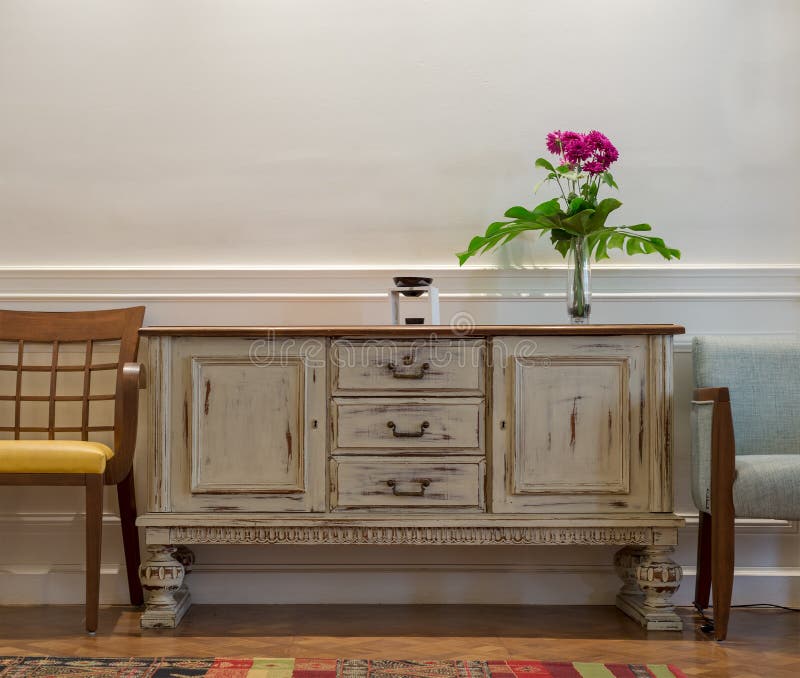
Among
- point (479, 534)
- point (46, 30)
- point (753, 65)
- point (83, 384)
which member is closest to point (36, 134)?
point (46, 30)

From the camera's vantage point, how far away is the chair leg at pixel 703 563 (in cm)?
248

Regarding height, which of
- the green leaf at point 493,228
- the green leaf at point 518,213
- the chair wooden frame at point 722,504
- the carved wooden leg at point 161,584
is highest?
the green leaf at point 518,213

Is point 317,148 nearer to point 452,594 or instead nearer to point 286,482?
point 286,482

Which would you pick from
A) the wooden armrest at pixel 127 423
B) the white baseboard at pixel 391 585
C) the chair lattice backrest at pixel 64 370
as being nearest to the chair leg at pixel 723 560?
the white baseboard at pixel 391 585

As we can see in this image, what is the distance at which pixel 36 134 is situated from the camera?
274 cm

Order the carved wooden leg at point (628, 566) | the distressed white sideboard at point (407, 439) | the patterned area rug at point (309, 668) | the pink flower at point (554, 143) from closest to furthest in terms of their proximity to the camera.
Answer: the patterned area rug at point (309, 668)
the distressed white sideboard at point (407, 439)
the carved wooden leg at point (628, 566)
the pink flower at point (554, 143)

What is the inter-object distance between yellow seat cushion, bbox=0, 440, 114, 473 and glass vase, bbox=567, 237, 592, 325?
1.46m

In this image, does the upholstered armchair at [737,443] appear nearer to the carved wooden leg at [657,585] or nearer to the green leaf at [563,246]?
the carved wooden leg at [657,585]

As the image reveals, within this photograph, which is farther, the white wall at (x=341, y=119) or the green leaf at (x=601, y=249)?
the white wall at (x=341, y=119)

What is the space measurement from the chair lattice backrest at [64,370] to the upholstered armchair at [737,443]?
70.0 inches

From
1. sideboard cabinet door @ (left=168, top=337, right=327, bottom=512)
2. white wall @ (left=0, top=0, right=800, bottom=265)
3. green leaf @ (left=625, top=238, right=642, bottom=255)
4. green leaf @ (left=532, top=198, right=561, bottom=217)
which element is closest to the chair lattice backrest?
white wall @ (left=0, top=0, right=800, bottom=265)

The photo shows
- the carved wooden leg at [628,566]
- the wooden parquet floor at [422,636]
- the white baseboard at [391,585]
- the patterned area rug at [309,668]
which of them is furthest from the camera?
the white baseboard at [391,585]

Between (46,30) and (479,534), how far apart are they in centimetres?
220

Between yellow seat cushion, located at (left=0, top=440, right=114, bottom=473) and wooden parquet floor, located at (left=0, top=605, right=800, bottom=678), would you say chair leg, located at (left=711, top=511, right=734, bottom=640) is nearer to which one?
wooden parquet floor, located at (left=0, top=605, right=800, bottom=678)
